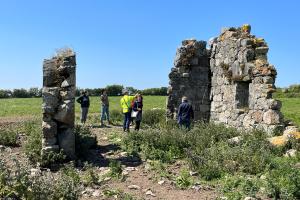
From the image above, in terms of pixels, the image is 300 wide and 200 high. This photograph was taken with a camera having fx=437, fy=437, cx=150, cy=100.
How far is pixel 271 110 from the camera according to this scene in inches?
567

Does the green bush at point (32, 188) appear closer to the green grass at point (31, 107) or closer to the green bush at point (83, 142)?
the green bush at point (83, 142)

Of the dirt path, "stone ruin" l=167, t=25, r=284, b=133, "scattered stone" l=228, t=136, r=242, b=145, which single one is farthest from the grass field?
the dirt path

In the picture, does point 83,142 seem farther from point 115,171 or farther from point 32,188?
point 32,188

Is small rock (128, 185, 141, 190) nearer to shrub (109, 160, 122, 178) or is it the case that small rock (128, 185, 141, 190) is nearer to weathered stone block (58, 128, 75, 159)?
shrub (109, 160, 122, 178)

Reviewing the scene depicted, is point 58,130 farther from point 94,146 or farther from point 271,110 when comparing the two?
point 271,110

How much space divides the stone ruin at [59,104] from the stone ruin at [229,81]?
20.7 ft

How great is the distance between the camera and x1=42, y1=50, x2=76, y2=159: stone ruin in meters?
12.1

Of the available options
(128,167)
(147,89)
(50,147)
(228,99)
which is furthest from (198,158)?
(147,89)

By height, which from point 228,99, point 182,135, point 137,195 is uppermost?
point 228,99

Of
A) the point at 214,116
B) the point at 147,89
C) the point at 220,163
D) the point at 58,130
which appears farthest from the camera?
the point at 147,89

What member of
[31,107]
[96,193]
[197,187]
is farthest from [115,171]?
[31,107]

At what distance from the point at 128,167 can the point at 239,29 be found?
30.8 ft

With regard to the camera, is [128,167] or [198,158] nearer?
[198,158]

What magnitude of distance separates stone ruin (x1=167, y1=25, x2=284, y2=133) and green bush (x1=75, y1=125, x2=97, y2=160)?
5.50m
